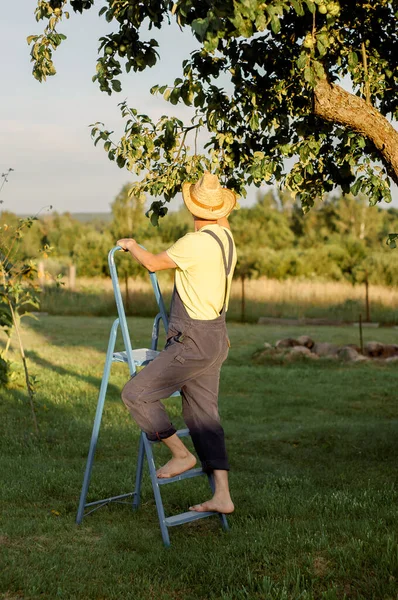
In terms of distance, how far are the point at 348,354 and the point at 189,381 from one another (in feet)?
40.1

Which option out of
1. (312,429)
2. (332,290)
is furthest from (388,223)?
(312,429)

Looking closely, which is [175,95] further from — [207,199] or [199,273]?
[199,273]

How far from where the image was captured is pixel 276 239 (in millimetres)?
55438

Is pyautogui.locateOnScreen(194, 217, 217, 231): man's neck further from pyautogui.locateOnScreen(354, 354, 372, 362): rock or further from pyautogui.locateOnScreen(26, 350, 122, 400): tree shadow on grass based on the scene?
pyautogui.locateOnScreen(354, 354, 372, 362): rock

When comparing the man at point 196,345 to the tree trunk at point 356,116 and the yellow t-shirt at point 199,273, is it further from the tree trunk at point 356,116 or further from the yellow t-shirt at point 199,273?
the tree trunk at point 356,116

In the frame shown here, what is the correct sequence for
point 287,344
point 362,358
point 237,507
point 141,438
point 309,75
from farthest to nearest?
point 287,344, point 362,358, point 237,507, point 141,438, point 309,75

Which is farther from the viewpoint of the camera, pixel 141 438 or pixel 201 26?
pixel 141 438

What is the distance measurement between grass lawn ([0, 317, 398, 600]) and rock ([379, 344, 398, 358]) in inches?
168

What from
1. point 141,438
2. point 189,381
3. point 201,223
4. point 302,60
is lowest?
point 141,438

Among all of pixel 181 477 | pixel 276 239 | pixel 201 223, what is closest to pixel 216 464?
pixel 181 477

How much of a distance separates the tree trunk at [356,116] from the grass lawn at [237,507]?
2904 millimetres

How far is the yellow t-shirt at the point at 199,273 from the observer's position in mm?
5414

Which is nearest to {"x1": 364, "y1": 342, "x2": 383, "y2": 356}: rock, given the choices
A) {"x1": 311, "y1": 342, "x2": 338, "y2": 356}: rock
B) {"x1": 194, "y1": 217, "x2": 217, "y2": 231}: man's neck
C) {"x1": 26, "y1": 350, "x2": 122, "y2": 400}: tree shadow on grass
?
{"x1": 311, "y1": 342, "x2": 338, "y2": 356}: rock

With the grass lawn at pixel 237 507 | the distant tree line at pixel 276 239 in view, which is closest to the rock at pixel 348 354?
the grass lawn at pixel 237 507
